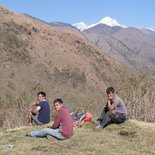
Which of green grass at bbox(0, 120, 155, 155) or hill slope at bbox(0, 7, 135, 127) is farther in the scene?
hill slope at bbox(0, 7, 135, 127)

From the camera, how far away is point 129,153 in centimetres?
1051

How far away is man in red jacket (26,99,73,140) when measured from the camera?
11.0 meters

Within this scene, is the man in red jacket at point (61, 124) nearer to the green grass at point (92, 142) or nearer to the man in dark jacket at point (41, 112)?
the green grass at point (92, 142)

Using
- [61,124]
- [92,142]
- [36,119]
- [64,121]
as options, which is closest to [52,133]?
[61,124]

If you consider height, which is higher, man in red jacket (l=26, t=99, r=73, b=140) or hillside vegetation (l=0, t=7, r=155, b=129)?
hillside vegetation (l=0, t=7, r=155, b=129)

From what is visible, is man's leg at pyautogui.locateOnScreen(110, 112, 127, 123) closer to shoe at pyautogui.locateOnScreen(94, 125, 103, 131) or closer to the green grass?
the green grass

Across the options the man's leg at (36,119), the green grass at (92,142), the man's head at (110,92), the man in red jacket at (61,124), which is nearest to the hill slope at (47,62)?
the man's leg at (36,119)

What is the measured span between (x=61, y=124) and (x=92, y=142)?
108 centimetres

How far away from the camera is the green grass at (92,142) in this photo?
34.6ft

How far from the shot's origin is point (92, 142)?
36.7 feet

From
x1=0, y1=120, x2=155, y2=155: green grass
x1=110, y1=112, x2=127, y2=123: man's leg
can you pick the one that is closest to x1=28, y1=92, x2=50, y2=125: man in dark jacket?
x1=0, y1=120, x2=155, y2=155: green grass

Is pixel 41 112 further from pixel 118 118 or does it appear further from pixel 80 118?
pixel 118 118

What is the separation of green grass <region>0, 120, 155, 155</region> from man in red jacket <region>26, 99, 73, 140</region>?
0.63 feet

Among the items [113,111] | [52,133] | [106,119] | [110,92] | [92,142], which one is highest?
[110,92]
